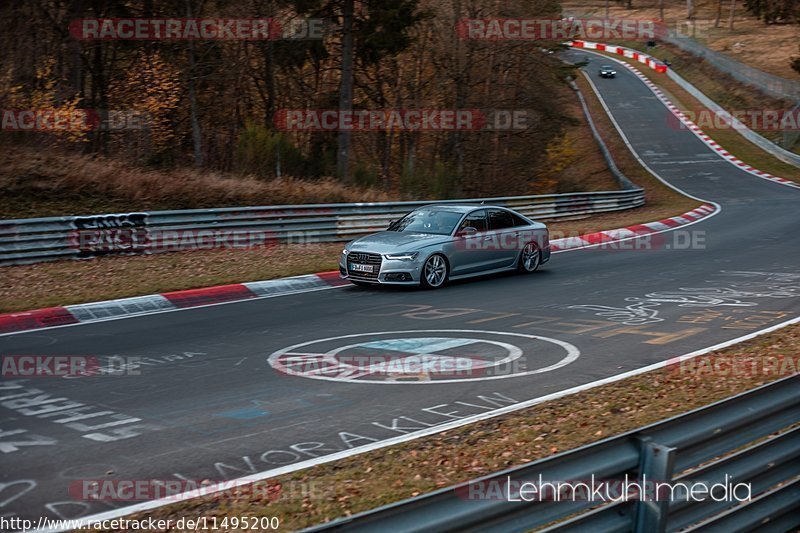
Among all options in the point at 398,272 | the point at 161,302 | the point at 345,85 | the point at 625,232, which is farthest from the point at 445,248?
the point at 345,85

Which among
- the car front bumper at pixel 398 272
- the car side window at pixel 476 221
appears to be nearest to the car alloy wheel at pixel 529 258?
the car side window at pixel 476 221

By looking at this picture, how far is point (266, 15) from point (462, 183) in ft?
33.3

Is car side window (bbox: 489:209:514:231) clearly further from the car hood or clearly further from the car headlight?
the car headlight

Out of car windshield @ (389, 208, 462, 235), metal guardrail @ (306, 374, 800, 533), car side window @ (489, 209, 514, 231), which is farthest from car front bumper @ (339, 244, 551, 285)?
metal guardrail @ (306, 374, 800, 533)

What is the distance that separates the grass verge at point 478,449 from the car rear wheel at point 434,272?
6.38 m

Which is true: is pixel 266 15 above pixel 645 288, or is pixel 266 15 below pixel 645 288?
above

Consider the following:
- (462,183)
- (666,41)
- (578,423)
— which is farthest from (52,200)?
(666,41)

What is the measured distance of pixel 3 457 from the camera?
254 inches

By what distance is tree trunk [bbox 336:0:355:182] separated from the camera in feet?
93.6

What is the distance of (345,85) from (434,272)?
14952mm

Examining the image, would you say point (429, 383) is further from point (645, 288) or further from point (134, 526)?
point (645, 288)

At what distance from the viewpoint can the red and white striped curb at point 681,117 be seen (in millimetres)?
44656

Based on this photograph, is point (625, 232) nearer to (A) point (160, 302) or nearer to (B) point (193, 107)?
(B) point (193, 107)

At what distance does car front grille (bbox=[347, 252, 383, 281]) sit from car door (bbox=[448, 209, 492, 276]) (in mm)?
1498
